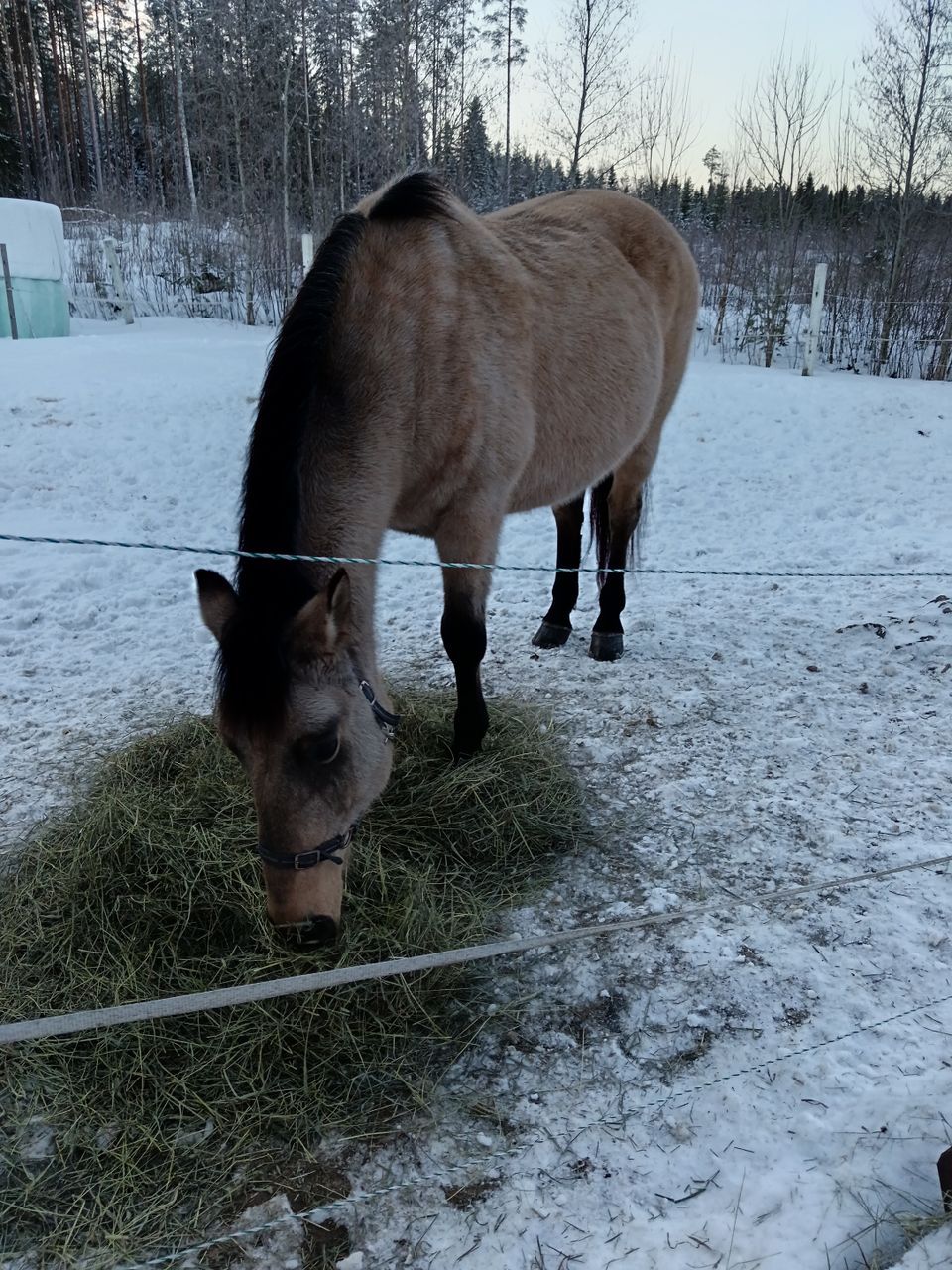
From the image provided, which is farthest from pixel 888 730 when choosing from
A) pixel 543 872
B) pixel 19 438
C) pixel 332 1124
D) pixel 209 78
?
pixel 209 78

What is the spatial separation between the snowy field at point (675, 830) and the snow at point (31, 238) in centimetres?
651

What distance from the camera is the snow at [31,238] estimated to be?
12.5 meters

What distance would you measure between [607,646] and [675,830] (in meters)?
1.65

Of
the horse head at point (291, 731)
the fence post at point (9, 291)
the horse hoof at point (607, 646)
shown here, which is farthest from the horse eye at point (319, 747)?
the fence post at point (9, 291)

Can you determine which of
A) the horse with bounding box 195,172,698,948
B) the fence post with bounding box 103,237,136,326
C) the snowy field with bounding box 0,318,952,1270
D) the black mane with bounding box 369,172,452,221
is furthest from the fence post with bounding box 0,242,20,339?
the black mane with bounding box 369,172,452,221

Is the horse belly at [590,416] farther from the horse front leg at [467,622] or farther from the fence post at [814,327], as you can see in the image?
the fence post at [814,327]

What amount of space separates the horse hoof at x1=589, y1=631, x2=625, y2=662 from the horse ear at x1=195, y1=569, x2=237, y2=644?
2963 mm

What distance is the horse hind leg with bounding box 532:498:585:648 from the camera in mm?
4758

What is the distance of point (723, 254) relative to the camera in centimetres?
1700

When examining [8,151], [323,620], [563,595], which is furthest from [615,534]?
[8,151]

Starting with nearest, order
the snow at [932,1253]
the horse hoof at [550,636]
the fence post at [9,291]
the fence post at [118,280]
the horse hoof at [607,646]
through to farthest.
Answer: the snow at [932,1253]
the horse hoof at [607,646]
the horse hoof at [550,636]
the fence post at [9,291]
the fence post at [118,280]

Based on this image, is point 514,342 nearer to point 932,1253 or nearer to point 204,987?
point 204,987

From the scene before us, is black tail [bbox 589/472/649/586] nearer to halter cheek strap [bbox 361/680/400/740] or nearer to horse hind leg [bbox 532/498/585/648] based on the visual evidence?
horse hind leg [bbox 532/498/585/648]

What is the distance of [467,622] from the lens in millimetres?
3238
